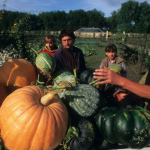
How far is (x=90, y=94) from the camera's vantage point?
1.43m

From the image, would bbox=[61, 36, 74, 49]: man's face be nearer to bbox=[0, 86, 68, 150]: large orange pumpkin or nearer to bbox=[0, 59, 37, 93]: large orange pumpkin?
bbox=[0, 59, 37, 93]: large orange pumpkin

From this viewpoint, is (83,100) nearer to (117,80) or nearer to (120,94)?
(117,80)

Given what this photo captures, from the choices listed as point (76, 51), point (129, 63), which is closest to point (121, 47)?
point (129, 63)

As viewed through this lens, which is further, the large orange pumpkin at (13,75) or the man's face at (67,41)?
the man's face at (67,41)

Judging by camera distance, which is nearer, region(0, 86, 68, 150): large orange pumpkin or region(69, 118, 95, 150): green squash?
region(0, 86, 68, 150): large orange pumpkin

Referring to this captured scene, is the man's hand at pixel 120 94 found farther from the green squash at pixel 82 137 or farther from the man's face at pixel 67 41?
the man's face at pixel 67 41

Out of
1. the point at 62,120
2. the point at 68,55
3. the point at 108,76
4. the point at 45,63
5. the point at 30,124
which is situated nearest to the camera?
the point at 30,124

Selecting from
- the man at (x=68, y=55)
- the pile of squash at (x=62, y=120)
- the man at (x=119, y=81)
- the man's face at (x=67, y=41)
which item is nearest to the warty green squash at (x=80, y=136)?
the pile of squash at (x=62, y=120)

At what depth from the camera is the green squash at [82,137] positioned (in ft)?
4.17

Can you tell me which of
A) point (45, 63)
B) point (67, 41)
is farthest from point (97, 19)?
point (45, 63)

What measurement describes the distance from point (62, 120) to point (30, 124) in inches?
11.0

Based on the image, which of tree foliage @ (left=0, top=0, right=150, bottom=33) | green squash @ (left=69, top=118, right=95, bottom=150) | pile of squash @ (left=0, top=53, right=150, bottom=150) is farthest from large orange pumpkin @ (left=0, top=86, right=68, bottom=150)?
tree foliage @ (left=0, top=0, right=150, bottom=33)

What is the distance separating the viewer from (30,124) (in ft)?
3.77

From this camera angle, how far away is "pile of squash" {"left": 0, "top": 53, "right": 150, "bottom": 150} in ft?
3.78
